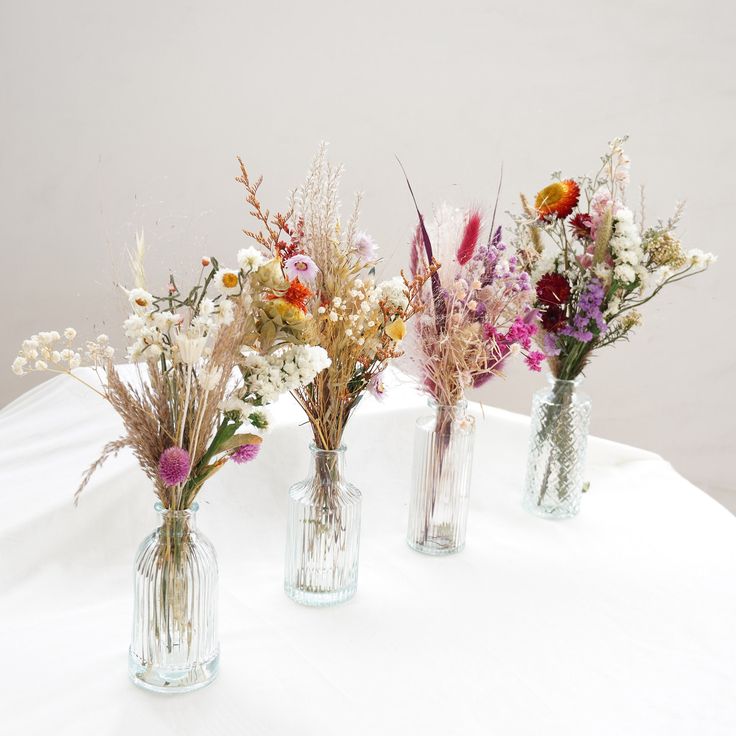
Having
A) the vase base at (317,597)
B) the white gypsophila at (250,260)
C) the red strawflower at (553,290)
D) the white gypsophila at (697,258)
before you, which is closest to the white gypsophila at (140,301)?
the white gypsophila at (250,260)

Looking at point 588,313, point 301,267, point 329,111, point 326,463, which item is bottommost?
point 326,463

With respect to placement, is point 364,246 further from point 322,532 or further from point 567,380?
point 567,380

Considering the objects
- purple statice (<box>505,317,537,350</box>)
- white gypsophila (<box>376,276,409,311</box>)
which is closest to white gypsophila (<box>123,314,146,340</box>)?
white gypsophila (<box>376,276,409,311</box>)

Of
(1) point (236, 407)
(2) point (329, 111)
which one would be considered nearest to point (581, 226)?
(1) point (236, 407)

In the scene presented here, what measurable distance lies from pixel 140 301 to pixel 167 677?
1.53ft

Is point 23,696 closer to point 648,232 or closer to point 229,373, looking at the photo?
point 229,373

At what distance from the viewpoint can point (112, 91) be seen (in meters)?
3.35

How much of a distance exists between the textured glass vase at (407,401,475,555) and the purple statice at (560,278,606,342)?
0.93ft

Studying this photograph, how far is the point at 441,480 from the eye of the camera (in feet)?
4.80

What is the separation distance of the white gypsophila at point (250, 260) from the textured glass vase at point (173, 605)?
0.97ft

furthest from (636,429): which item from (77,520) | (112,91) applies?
(77,520)

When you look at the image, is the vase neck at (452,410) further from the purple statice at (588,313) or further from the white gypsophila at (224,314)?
the white gypsophila at (224,314)

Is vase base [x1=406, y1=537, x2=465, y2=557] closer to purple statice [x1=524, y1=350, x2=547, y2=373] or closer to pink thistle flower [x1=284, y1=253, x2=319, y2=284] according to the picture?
purple statice [x1=524, y1=350, x2=547, y2=373]

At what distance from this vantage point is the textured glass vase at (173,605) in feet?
3.19
